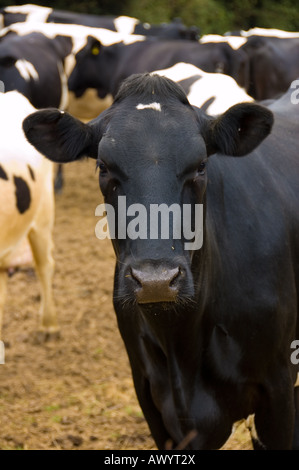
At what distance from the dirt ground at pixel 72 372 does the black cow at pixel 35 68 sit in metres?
1.75

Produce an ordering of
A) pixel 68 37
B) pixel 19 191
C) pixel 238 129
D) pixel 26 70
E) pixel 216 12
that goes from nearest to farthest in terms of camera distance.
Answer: pixel 238 129 < pixel 19 191 < pixel 26 70 < pixel 68 37 < pixel 216 12

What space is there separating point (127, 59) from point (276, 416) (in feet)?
26.6

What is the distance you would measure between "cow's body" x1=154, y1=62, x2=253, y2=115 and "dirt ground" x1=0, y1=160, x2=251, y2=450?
1740mm

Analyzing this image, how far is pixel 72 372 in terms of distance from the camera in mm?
5223

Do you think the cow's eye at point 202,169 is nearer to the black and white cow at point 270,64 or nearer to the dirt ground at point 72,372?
the dirt ground at point 72,372

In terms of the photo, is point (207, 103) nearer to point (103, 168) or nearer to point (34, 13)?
point (103, 168)

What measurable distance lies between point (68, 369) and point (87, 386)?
0.30m

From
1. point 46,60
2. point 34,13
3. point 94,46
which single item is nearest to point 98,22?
point 34,13

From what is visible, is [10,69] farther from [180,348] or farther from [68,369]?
[180,348]

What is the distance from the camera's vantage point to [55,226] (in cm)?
852

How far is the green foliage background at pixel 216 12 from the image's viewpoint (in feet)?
64.7

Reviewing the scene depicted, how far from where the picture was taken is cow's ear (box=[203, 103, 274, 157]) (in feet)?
9.05

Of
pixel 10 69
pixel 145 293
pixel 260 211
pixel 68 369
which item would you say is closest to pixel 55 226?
pixel 10 69

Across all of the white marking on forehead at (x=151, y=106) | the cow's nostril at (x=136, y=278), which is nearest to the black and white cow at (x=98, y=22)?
the white marking on forehead at (x=151, y=106)
